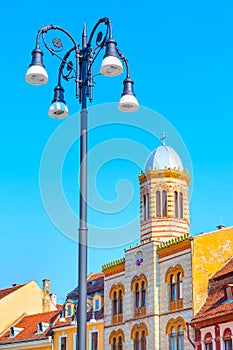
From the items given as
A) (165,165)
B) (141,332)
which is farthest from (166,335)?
(165,165)

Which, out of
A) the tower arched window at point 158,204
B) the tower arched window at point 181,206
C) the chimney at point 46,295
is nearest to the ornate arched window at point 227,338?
the tower arched window at point 181,206

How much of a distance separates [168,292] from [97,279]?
1263 cm

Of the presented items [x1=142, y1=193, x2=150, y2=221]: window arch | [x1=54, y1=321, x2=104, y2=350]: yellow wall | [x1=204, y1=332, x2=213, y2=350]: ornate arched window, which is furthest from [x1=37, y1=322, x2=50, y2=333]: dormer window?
[x1=204, y1=332, x2=213, y2=350]: ornate arched window

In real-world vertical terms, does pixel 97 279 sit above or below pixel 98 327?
above

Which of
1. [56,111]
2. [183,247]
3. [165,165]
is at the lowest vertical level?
→ [56,111]

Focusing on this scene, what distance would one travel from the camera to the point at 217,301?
3259cm

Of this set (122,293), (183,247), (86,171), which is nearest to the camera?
(86,171)

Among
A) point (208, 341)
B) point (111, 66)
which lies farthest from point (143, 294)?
point (111, 66)

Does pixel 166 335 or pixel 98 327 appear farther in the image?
pixel 98 327

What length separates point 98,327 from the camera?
4131cm

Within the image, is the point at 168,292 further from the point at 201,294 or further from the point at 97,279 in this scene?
the point at 97,279

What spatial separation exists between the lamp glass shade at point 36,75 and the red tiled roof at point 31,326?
34.6 metres

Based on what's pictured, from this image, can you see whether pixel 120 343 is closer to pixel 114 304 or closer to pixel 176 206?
pixel 114 304

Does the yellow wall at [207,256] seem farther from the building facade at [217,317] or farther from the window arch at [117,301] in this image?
the window arch at [117,301]
